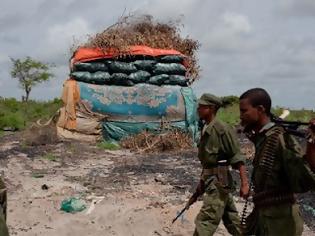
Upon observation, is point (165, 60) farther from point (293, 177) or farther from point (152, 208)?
point (293, 177)

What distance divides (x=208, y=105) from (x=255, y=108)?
193 centimetres

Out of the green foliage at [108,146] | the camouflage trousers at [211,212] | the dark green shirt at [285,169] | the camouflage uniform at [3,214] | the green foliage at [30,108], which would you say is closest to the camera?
the camouflage uniform at [3,214]

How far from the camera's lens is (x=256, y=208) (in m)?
3.61

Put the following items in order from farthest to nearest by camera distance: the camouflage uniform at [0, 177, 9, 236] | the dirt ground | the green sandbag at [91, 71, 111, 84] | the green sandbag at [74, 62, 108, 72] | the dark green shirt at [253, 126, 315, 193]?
1. the green sandbag at [91, 71, 111, 84]
2. the green sandbag at [74, 62, 108, 72]
3. the dirt ground
4. the dark green shirt at [253, 126, 315, 193]
5. the camouflage uniform at [0, 177, 9, 236]

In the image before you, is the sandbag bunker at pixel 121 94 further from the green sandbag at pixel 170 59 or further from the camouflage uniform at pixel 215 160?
the camouflage uniform at pixel 215 160

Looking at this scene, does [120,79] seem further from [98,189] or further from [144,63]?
[98,189]

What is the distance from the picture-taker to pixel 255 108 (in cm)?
345

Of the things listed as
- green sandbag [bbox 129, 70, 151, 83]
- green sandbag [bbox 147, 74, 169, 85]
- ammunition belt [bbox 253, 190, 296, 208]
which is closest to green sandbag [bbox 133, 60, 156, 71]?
green sandbag [bbox 129, 70, 151, 83]

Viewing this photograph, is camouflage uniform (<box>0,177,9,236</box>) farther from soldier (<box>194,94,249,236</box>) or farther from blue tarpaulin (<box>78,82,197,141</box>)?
blue tarpaulin (<box>78,82,197,141</box>)

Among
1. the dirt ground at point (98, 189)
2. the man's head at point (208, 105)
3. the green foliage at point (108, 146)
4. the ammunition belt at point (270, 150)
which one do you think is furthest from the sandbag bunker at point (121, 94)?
the ammunition belt at point (270, 150)

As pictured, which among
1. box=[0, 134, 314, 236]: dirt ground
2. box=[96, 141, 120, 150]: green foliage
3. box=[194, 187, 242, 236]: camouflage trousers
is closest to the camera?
box=[194, 187, 242, 236]: camouflage trousers

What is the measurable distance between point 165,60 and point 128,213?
640 cm

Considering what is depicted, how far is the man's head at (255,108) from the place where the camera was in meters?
3.44

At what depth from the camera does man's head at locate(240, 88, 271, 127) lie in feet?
11.3
